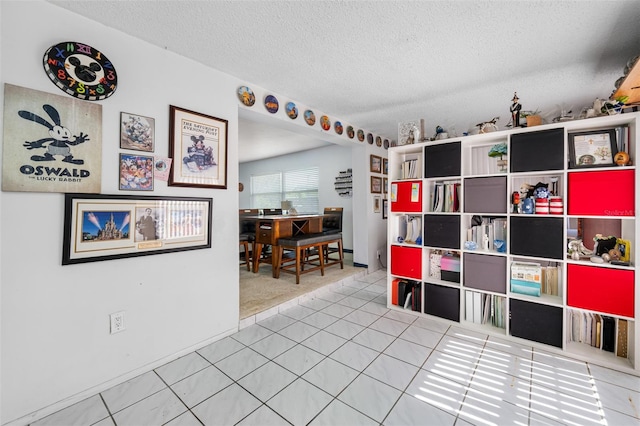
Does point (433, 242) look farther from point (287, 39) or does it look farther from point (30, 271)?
point (30, 271)

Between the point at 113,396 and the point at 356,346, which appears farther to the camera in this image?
the point at 356,346

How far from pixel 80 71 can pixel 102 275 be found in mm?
1287

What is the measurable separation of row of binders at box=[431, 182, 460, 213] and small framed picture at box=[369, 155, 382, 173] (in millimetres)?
1782

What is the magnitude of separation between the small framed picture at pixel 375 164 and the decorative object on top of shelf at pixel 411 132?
1.42 meters

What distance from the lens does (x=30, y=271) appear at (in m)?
1.49

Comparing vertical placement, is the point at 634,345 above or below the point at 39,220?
below

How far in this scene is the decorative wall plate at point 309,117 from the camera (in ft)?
10.6

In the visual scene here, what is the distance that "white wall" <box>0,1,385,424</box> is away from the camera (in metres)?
1.44

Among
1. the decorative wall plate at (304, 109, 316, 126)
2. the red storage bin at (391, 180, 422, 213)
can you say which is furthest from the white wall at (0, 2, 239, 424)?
the red storage bin at (391, 180, 422, 213)

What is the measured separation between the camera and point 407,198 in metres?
2.88

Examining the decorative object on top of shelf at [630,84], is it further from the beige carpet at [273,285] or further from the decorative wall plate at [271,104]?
the beige carpet at [273,285]

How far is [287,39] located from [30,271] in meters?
2.16

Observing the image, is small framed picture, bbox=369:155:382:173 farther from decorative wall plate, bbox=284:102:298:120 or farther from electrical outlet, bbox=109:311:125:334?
electrical outlet, bbox=109:311:125:334

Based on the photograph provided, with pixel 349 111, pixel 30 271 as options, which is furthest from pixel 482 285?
pixel 30 271
